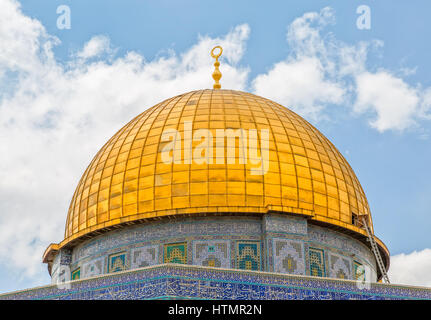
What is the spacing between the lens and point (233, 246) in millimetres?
14727

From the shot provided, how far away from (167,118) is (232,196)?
2821 millimetres

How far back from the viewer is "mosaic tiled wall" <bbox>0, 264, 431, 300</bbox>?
1171 cm

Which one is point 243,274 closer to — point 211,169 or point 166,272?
point 166,272

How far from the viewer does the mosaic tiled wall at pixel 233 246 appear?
14.6m

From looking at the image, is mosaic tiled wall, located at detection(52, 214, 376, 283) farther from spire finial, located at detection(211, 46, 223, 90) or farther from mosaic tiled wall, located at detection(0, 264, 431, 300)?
spire finial, located at detection(211, 46, 223, 90)

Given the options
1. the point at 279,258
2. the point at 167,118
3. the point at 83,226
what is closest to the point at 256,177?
the point at 279,258
